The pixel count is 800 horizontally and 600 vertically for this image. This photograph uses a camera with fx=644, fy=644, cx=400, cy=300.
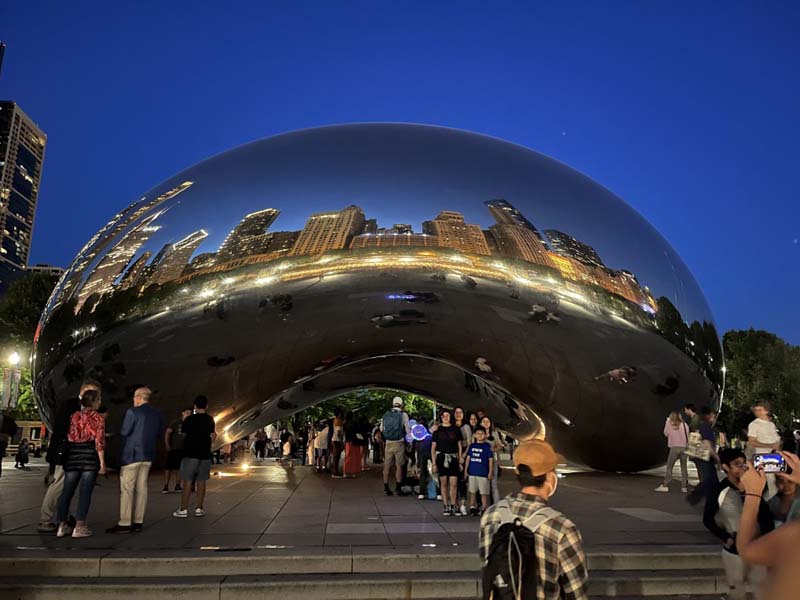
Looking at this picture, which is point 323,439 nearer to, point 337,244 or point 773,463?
point 337,244

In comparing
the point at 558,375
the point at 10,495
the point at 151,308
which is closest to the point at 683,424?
the point at 558,375

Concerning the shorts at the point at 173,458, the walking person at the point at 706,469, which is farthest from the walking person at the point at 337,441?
the walking person at the point at 706,469

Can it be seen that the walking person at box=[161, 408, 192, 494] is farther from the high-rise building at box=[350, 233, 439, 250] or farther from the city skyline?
the high-rise building at box=[350, 233, 439, 250]

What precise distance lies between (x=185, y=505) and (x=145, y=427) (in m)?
1.43

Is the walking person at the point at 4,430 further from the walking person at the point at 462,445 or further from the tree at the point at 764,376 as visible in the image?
the tree at the point at 764,376

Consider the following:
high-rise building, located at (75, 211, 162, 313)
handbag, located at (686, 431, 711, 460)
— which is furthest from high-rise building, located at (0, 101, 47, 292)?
handbag, located at (686, 431, 711, 460)

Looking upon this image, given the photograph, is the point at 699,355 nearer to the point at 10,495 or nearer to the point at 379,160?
the point at 379,160

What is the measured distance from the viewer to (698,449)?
23.9ft

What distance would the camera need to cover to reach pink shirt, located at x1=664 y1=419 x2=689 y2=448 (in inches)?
405

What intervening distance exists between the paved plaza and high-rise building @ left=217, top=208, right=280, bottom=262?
334 centimetres

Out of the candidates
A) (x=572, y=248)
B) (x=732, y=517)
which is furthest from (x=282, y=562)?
(x=572, y=248)

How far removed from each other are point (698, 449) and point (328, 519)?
13.9ft

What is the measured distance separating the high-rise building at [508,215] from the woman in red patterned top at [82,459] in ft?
18.5

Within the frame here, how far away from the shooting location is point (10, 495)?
9445 mm
